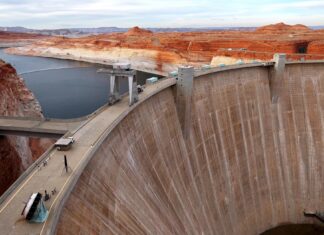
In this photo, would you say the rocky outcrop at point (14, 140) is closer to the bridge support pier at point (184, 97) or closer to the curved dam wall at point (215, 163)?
the curved dam wall at point (215, 163)

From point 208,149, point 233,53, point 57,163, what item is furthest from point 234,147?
point 233,53

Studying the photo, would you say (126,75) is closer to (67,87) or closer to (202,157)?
(202,157)

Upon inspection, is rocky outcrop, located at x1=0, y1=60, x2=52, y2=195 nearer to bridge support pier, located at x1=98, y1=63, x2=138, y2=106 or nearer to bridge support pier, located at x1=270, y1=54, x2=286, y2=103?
bridge support pier, located at x1=98, y1=63, x2=138, y2=106

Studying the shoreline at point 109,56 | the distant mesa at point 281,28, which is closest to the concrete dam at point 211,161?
the shoreline at point 109,56

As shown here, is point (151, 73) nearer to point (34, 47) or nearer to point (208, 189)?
point (208, 189)

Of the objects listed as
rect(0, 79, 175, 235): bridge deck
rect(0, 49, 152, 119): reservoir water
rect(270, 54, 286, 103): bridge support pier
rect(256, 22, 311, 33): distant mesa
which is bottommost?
rect(0, 49, 152, 119): reservoir water

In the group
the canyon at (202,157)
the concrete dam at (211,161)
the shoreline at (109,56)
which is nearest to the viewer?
the canyon at (202,157)

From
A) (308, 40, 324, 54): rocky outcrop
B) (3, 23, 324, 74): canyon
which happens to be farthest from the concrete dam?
(308, 40, 324, 54): rocky outcrop
